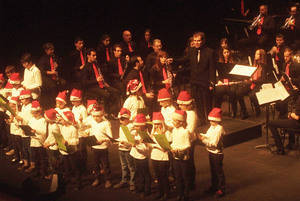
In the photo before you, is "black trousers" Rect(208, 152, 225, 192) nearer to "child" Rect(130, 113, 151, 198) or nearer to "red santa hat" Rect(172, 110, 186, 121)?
"red santa hat" Rect(172, 110, 186, 121)

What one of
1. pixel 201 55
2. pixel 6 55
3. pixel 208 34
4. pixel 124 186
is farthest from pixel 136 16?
pixel 124 186

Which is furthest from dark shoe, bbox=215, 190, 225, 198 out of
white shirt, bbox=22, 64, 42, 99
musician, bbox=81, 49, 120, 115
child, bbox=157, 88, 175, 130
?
white shirt, bbox=22, 64, 42, 99

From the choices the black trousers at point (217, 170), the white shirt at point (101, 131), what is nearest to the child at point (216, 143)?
the black trousers at point (217, 170)

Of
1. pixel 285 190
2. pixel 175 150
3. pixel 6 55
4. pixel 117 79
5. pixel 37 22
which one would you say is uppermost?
pixel 37 22

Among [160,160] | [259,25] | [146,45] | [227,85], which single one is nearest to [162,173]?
[160,160]

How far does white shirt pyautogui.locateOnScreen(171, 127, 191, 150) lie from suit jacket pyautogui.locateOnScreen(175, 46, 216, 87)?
267 cm

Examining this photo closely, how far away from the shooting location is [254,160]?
8.03 meters

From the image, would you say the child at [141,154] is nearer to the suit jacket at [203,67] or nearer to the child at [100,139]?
the child at [100,139]

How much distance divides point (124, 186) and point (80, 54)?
445 cm

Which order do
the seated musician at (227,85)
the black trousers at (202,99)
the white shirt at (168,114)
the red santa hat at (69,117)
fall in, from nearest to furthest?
the white shirt at (168,114)
the red santa hat at (69,117)
the black trousers at (202,99)
the seated musician at (227,85)

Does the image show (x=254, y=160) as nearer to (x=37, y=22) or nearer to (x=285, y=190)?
(x=285, y=190)

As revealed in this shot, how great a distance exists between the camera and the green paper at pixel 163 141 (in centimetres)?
590

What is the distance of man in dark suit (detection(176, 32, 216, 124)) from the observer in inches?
336

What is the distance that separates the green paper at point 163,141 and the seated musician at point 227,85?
4.25 meters
